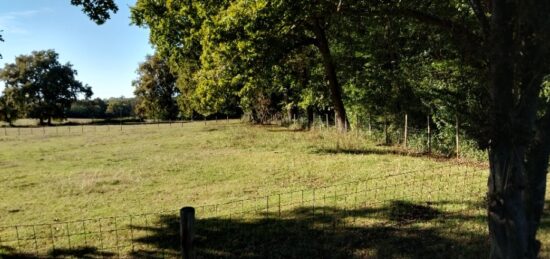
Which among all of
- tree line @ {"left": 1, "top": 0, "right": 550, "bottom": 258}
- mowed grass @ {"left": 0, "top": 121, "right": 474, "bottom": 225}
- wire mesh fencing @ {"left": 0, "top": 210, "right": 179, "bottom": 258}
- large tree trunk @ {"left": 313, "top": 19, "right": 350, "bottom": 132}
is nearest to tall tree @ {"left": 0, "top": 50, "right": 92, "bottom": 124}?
tree line @ {"left": 1, "top": 0, "right": 550, "bottom": 258}

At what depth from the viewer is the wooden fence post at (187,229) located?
5520mm

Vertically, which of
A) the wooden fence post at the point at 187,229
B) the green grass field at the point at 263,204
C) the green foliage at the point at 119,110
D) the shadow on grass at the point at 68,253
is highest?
the green foliage at the point at 119,110

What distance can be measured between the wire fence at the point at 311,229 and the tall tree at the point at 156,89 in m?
72.8

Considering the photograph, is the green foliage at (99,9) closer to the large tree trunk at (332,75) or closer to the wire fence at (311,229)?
the wire fence at (311,229)

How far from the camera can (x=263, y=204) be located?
11.6 meters

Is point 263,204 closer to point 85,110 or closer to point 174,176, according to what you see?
point 174,176

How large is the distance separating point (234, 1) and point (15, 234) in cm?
1197

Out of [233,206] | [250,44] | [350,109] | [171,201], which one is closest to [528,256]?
[233,206]

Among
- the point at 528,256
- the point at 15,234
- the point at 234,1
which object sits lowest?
the point at 15,234

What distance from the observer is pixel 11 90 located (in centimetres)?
8175

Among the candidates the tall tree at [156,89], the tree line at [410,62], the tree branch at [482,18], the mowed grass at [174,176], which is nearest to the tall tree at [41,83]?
the tall tree at [156,89]

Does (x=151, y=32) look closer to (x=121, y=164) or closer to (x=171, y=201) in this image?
(x=121, y=164)

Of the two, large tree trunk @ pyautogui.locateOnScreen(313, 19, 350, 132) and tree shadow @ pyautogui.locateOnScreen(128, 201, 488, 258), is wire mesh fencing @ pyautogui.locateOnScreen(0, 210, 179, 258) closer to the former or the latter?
tree shadow @ pyautogui.locateOnScreen(128, 201, 488, 258)

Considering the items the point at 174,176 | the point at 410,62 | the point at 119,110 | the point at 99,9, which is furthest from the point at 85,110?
Result: the point at 99,9
